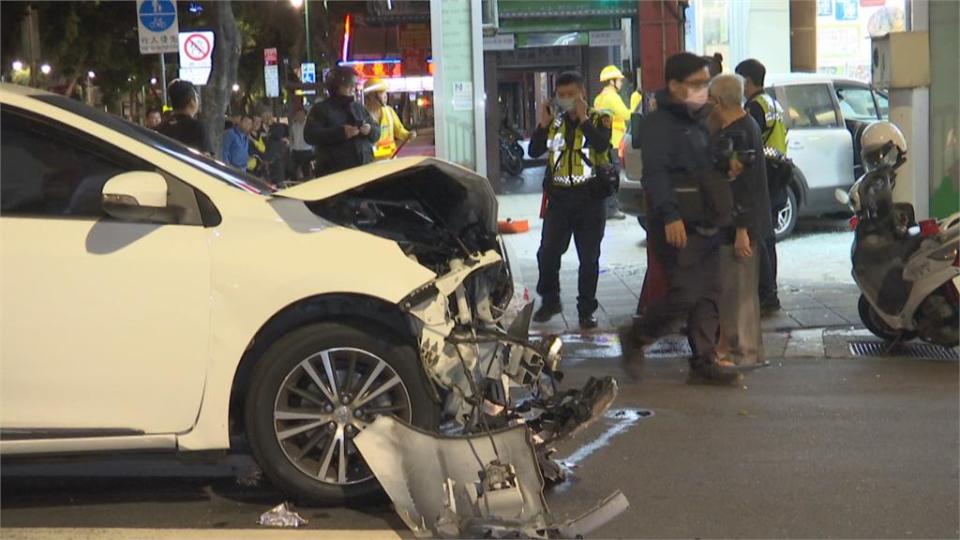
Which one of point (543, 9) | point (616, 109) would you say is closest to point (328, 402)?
point (616, 109)

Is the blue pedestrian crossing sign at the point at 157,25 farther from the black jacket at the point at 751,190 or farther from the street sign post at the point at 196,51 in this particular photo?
the black jacket at the point at 751,190

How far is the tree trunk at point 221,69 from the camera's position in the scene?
19.1 metres

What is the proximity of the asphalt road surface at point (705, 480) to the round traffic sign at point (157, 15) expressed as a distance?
1033 cm

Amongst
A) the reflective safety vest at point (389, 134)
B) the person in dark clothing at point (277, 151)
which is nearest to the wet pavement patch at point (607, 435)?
the reflective safety vest at point (389, 134)

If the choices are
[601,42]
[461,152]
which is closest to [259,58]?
[601,42]

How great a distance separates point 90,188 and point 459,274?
1.49m

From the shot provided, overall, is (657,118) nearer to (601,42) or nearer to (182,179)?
(182,179)

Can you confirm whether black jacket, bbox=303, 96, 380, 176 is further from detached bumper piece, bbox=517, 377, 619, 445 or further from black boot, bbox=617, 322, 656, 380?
detached bumper piece, bbox=517, 377, 619, 445

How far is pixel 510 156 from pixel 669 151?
16833 millimetres

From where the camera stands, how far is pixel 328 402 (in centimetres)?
516

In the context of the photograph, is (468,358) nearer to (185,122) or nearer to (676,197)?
(676,197)

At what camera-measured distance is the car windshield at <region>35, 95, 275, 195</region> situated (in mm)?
5270

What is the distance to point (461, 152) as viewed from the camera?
Result: 10117mm

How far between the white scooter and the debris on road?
4.41 meters
